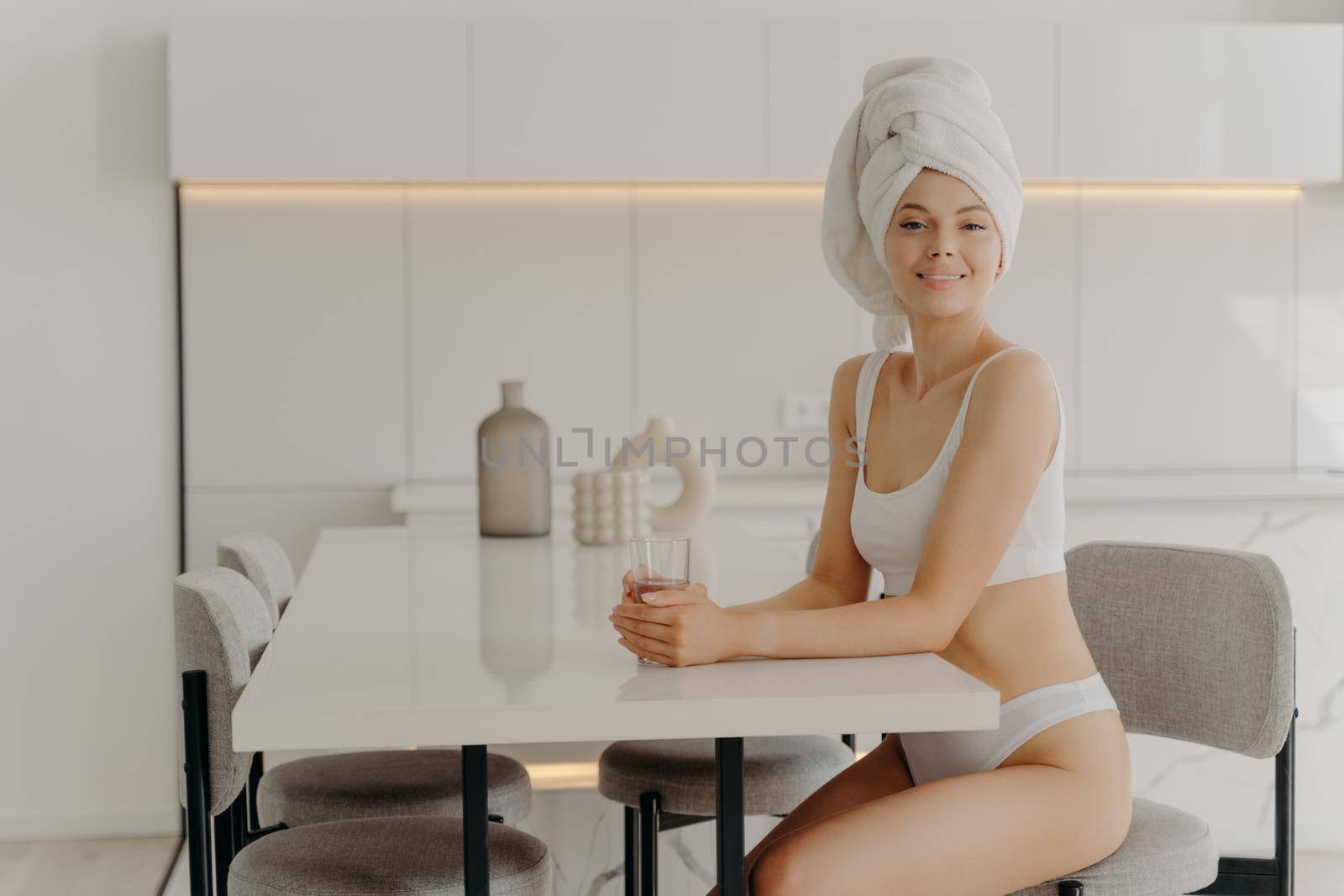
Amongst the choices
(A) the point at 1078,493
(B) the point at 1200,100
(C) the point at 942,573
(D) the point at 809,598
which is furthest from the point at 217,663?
(B) the point at 1200,100

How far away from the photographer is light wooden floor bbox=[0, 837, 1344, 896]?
10.6ft

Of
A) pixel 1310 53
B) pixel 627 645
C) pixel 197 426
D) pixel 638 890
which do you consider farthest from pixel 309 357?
pixel 1310 53

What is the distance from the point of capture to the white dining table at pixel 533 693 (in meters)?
1.12

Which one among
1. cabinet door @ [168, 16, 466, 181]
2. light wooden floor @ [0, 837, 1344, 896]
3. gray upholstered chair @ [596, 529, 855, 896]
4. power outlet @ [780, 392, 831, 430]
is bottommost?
light wooden floor @ [0, 837, 1344, 896]

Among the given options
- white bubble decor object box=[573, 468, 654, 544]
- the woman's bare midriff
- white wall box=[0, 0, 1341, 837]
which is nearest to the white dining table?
the woman's bare midriff

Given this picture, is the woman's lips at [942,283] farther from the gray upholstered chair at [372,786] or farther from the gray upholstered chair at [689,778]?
the gray upholstered chair at [372,786]

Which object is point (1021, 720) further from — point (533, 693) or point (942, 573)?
point (533, 693)

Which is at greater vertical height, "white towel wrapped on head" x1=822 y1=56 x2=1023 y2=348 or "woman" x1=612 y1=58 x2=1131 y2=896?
"white towel wrapped on head" x1=822 y1=56 x2=1023 y2=348

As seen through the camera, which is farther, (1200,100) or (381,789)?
(1200,100)

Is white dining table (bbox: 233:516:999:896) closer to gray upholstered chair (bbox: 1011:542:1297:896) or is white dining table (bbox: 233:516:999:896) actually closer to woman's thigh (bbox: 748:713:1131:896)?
woman's thigh (bbox: 748:713:1131:896)

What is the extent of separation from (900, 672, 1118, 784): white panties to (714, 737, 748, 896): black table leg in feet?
0.91

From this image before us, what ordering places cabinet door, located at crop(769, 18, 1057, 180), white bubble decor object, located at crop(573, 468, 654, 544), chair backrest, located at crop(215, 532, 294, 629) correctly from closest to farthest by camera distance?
chair backrest, located at crop(215, 532, 294, 629)
white bubble decor object, located at crop(573, 468, 654, 544)
cabinet door, located at crop(769, 18, 1057, 180)

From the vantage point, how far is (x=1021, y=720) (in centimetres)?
145

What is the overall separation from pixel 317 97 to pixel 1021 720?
2.59 meters
